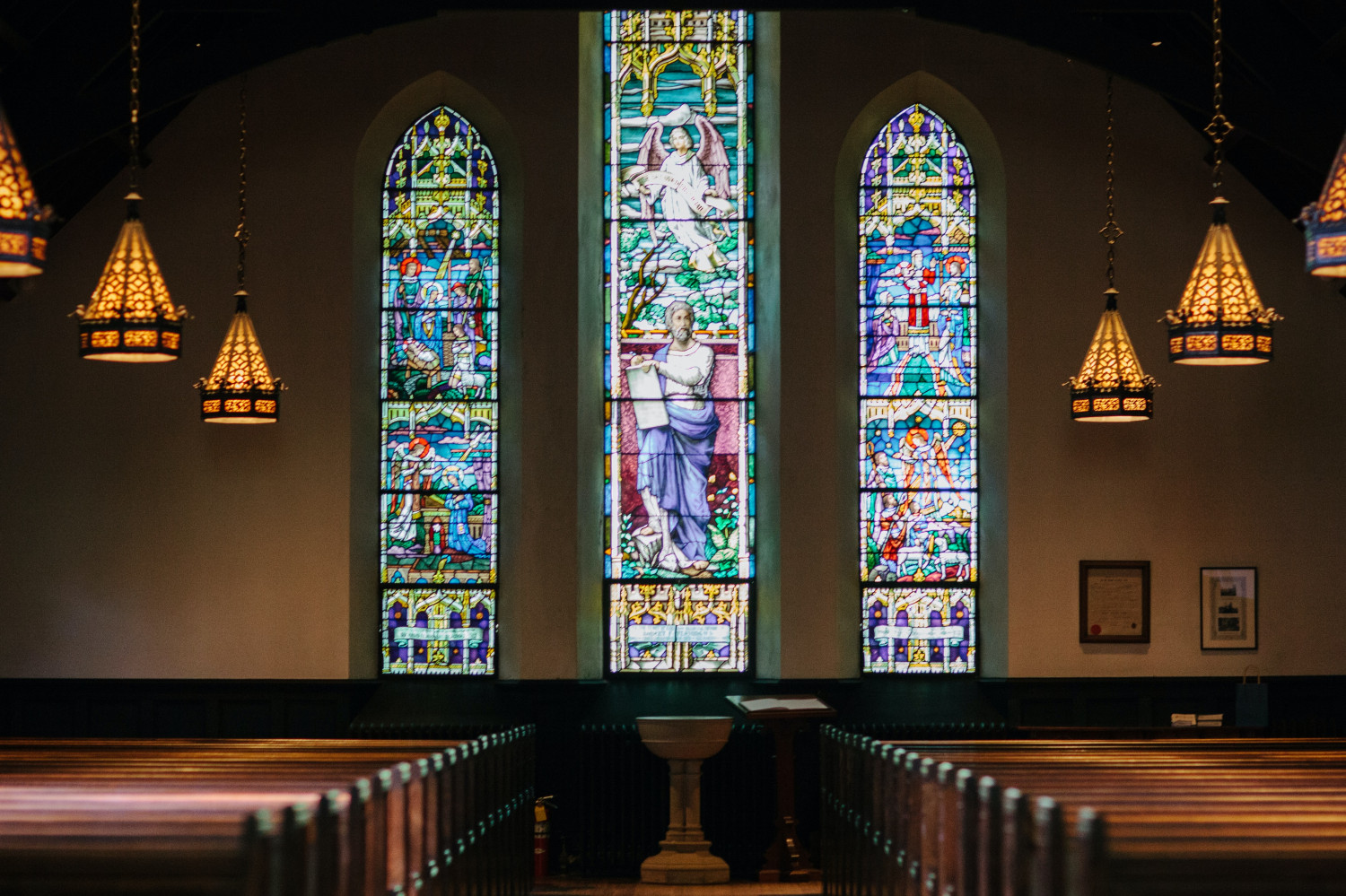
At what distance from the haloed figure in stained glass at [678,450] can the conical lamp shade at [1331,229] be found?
585 centimetres

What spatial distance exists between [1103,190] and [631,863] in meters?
→ 5.32

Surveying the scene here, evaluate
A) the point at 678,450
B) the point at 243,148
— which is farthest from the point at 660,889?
the point at 243,148

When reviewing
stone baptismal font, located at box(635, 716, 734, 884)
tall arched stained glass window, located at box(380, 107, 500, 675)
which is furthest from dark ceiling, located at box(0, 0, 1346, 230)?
stone baptismal font, located at box(635, 716, 734, 884)

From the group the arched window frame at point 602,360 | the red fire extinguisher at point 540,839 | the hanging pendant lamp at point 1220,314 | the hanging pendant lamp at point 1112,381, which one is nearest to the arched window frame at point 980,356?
the arched window frame at point 602,360

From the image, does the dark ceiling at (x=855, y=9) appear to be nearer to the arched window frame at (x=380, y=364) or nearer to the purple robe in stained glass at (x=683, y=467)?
the arched window frame at (x=380, y=364)

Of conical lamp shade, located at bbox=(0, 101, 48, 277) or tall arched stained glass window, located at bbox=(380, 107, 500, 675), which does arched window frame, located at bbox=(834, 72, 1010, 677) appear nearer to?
tall arched stained glass window, located at bbox=(380, 107, 500, 675)

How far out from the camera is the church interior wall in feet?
32.7

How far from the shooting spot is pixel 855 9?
8492 millimetres

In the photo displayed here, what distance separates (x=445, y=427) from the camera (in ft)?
34.2

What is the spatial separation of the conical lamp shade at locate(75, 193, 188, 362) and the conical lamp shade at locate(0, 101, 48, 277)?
112 centimetres

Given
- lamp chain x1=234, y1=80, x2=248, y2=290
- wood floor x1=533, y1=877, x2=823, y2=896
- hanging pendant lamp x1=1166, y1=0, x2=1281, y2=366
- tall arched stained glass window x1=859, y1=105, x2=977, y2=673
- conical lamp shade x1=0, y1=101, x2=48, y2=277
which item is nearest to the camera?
conical lamp shade x1=0, y1=101, x2=48, y2=277

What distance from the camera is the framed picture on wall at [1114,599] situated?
1004cm

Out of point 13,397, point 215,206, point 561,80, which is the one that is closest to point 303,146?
point 215,206

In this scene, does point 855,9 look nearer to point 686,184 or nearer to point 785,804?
point 686,184
